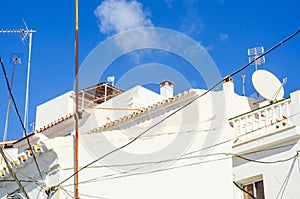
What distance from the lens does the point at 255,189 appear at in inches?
527

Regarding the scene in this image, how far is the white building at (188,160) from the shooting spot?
513 inches

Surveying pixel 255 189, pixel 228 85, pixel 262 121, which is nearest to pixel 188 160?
pixel 255 189

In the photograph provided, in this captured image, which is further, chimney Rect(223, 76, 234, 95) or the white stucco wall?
the white stucco wall

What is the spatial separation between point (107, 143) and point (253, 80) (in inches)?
160

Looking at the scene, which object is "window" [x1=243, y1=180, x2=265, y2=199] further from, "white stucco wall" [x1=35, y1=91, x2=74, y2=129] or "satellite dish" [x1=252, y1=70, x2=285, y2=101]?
"white stucco wall" [x1=35, y1=91, x2=74, y2=129]

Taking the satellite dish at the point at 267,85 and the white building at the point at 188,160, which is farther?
the satellite dish at the point at 267,85

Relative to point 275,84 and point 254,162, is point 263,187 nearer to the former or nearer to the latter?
point 254,162

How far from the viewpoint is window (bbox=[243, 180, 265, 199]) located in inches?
522

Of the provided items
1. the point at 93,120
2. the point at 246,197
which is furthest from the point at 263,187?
the point at 93,120

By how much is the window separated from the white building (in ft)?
0.07

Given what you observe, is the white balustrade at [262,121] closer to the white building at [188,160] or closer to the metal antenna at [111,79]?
the white building at [188,160]

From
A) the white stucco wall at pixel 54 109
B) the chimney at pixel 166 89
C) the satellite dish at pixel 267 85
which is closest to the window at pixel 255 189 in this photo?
the satellite dish at pixel 267 85

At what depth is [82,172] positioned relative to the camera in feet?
47.7

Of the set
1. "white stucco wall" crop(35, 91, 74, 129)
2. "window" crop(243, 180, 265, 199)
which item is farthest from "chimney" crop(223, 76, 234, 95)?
"white stucco wall" crop(35, 91, 74, 129)
